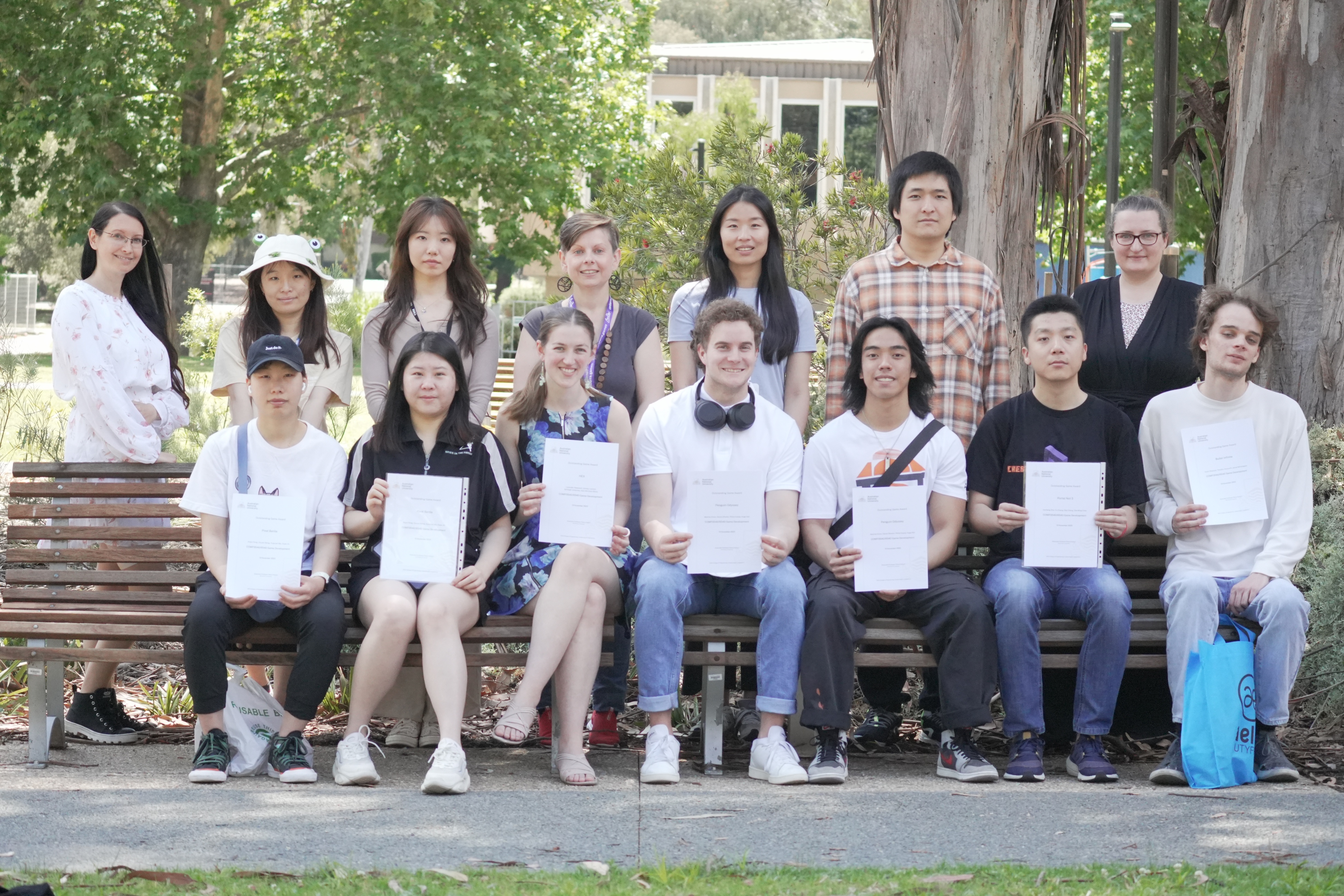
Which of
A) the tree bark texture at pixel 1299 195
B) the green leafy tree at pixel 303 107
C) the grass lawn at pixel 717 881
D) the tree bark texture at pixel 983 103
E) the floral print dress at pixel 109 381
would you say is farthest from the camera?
the green leafy tree at pixel 303 107

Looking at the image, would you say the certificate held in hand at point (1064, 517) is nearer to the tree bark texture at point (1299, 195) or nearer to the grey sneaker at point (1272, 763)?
the grey sneaker at point (1272, 763)

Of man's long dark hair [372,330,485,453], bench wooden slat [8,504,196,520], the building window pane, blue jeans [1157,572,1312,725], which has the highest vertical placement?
the building window pane

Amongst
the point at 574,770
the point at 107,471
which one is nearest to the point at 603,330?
the point at 574,770

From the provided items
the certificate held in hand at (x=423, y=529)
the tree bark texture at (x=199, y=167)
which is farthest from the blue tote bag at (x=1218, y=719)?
the tree bark texture at (x=199, y=167)

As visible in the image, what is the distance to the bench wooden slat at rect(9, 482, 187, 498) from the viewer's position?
5.75 meters

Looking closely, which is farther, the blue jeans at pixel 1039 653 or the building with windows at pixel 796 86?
the building with windows at pixel 796 86

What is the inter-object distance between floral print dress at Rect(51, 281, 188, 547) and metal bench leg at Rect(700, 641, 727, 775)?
7.85 ft

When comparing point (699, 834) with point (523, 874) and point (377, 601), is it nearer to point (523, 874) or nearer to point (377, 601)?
point (523, 874)

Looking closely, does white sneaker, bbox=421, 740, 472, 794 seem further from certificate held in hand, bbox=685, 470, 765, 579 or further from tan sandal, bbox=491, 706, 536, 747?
certificate held in hand, bbox=685, 470, 765, 579

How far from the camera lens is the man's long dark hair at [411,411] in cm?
533

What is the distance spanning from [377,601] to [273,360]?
0.96m

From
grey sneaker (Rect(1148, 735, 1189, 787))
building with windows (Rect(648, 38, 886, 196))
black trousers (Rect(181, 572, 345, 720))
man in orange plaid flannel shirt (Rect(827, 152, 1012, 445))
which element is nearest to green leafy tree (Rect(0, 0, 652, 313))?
man in orange plaid flannel shirt (Rect(827, 152, 1012, 445))

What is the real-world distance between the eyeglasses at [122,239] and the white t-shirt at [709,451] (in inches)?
86.7

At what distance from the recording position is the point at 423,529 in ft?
17.1
